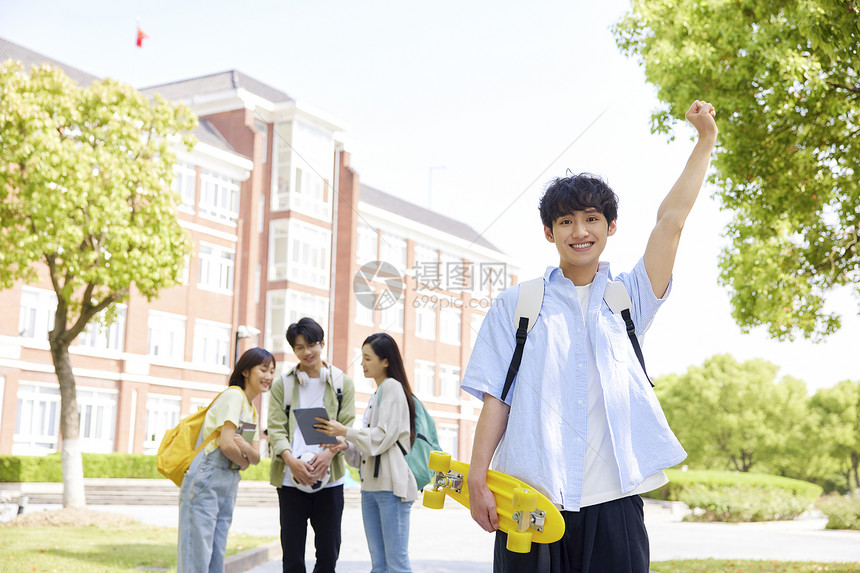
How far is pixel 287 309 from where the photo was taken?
93.8 ft

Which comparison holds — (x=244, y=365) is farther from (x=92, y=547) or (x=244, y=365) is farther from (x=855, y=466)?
(x=855, y=466)

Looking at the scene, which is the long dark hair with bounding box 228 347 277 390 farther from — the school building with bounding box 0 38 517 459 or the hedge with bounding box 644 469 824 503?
the hedge with bounding box 644 469 824 503

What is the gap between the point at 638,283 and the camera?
7.80ft

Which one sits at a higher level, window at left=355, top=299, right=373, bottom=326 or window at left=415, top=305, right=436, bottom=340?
window at left=355, top=299, right=373, bottom=326

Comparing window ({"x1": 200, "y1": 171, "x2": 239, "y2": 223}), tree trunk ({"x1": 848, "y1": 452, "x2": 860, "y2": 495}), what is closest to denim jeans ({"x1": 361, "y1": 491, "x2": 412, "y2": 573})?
window ({"x1": 200, "y1": 171, "x2": 239, "y2": 223})

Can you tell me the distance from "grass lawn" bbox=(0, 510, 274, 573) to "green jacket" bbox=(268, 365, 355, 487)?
113 inches

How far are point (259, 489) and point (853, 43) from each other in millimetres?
17529

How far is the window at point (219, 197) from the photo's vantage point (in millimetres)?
28344

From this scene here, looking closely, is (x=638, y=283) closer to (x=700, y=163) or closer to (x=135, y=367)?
(x=700, y=163)

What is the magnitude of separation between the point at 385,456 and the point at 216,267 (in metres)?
25.1

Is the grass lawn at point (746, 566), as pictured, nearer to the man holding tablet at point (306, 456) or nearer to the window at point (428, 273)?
the window at point (428, 273)

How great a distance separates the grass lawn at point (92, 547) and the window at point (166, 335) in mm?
16170

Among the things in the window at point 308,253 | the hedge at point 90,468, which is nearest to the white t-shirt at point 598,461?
the hedge at point 90,468

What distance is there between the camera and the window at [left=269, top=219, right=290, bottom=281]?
95.6 feet
